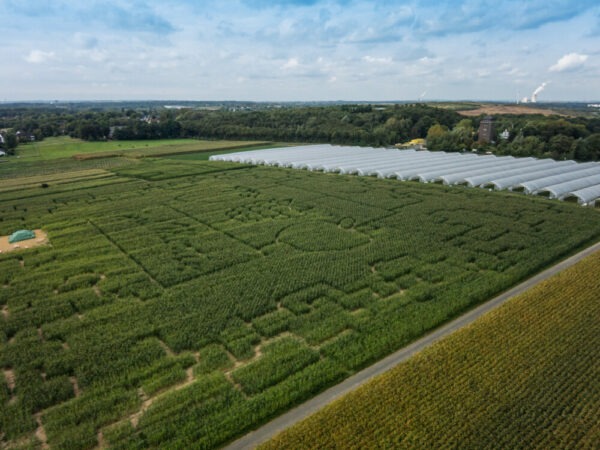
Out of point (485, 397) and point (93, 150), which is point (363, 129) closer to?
point (93, 150)

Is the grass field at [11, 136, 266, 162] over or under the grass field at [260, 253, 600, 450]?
over

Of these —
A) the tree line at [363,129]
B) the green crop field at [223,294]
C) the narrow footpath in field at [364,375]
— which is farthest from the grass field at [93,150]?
the narrow footpath in field at [364,375]

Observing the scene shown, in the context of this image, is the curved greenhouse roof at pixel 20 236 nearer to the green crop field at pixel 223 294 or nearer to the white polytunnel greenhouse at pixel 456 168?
the green crop field at pixel 223 294

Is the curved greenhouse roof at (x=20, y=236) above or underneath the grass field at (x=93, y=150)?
underneath

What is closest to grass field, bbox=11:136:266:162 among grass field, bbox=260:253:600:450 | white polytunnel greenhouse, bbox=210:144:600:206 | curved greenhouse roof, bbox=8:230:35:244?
white polytunnel greenhouse, bbox=210:144:600:206

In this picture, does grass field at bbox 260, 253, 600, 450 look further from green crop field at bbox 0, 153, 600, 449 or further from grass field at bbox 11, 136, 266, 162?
grass field at bbox 11, 136, 266, 162

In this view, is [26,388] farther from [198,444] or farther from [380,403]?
[380,403]

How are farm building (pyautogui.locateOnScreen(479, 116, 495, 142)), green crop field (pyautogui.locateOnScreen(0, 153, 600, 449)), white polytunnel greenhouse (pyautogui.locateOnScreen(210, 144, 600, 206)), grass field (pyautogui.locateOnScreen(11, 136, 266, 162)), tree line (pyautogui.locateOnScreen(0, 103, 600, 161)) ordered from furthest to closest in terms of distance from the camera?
farm building (pyautogui.locateOnScreen(479, 116, 495, 142)) → grass field (pyautogui.locateOnScreen(11, 136, 266, 162)) → tree line (pyautogui.locateOnScreen(0, 103, 600, 161)) → white polytunnel greenhouse (pyautogui.locateOnScreen(210, 144, 600, 206)) → green crop field (pyautogui.locateOnScreen(0, 153, 600, 449))
